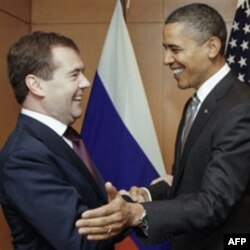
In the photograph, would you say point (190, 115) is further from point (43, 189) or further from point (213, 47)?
point (43, 189)

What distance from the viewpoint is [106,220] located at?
128cm

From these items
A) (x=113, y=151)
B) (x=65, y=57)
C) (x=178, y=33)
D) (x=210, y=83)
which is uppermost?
(x=178, y=33)

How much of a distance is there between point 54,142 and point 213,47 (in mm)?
802

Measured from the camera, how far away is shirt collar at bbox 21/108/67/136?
1.58 metres

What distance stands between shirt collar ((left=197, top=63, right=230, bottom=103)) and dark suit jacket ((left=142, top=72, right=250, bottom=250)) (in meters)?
0.03

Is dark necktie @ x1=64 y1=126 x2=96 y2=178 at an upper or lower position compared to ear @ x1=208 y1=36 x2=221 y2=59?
lower

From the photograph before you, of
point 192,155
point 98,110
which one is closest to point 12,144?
point 192,155

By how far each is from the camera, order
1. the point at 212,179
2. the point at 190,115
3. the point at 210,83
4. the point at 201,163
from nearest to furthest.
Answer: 1. the point at 212,179
2. the point at 201,163
3. the point at 210,83
4. the point at 190,115

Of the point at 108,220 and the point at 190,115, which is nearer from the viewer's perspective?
the point at 108,220

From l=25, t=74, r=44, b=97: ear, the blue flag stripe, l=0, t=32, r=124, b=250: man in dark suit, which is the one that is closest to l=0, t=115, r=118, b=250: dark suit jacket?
l=0, t=32, r=124, b=250: man in dark suit

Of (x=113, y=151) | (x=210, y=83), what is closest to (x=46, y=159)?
(x=210, y=83)

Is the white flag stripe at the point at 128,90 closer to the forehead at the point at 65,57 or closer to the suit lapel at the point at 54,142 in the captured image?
the forehead at the point at 65,57

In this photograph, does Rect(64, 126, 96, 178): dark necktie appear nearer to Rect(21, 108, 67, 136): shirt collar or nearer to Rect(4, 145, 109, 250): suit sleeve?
Rect(21, 108, 67, 136): shirt collar

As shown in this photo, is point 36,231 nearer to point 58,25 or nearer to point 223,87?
point 223,87
